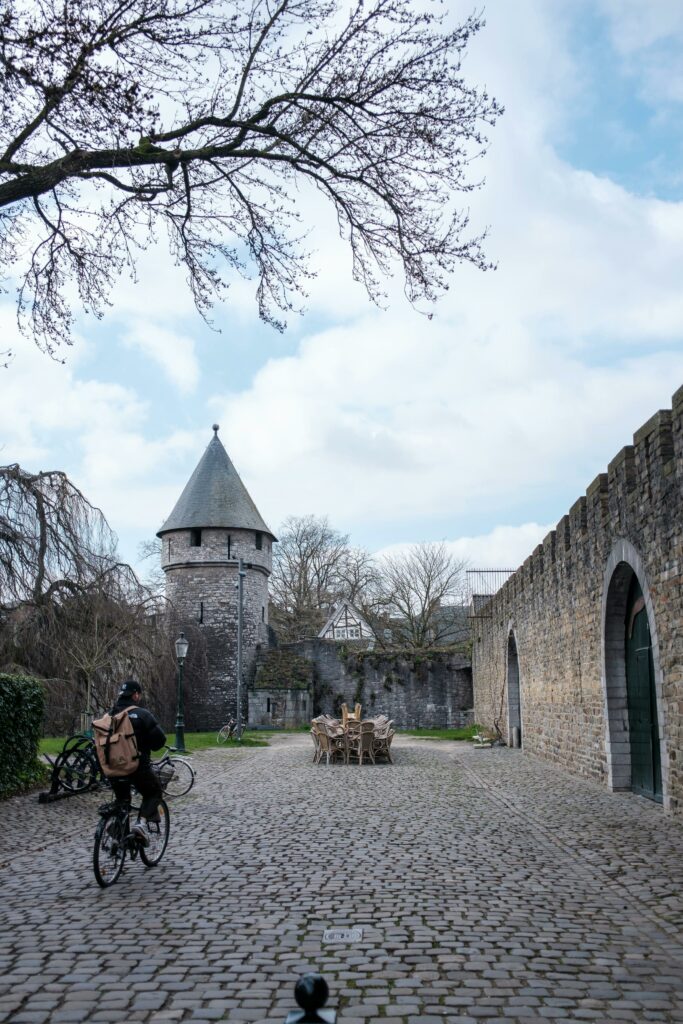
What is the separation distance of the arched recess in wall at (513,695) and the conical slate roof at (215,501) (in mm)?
19031

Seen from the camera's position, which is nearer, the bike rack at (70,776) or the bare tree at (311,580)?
A: the bike rack at (70,776)

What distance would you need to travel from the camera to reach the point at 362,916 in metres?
5.30

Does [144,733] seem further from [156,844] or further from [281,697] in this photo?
[281,697]

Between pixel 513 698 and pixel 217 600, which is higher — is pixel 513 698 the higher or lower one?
the lower one

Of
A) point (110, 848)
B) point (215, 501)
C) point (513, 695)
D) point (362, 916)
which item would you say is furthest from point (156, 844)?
point (215, 501)

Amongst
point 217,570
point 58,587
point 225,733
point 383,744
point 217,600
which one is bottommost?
point 225,733

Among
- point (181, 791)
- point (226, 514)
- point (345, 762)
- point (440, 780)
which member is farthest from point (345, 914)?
point (226, 514)

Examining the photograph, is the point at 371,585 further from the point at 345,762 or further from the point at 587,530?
the point at 587,530

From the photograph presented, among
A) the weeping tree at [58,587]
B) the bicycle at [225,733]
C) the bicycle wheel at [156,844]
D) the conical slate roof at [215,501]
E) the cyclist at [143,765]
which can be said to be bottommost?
the bicycle at [225,733]

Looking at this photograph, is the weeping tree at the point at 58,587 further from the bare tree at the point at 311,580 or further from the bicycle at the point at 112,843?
the bare tree at the point at 311,580

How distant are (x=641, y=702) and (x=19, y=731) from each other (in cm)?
736

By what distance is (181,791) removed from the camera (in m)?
11.9

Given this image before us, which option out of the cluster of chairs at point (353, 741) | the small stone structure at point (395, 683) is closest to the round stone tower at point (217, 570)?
the small stone structure at point (395, 683)

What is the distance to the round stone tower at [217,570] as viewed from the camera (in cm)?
3744
